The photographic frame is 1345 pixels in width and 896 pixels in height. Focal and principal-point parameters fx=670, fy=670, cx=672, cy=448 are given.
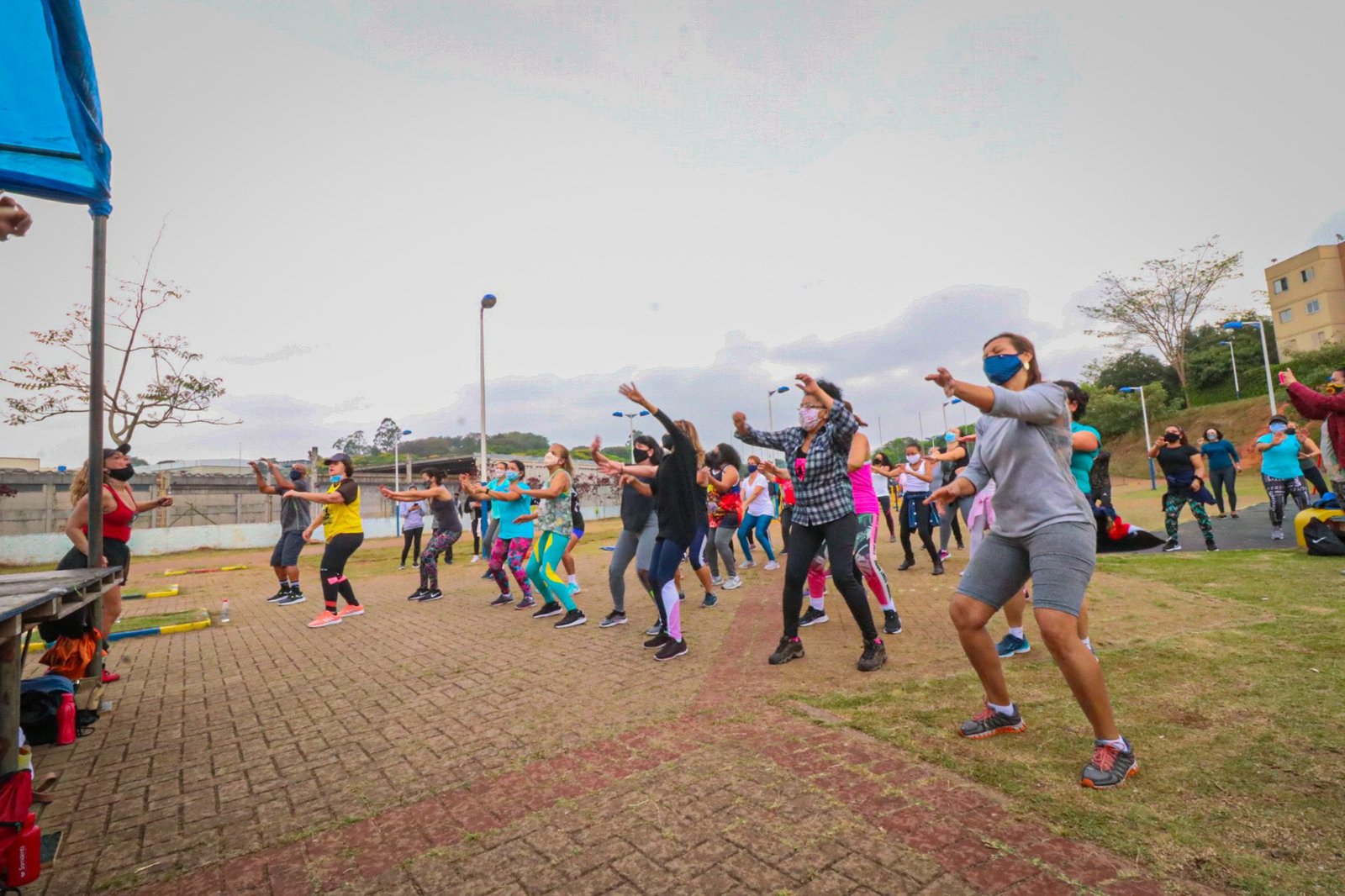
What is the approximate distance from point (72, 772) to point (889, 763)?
4.41 meters

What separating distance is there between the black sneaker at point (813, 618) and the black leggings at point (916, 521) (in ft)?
9.95

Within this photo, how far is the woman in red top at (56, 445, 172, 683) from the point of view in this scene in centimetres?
567

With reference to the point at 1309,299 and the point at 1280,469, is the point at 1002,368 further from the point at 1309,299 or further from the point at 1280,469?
the point at 1309,299

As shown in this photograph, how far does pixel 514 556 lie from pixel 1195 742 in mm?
6736

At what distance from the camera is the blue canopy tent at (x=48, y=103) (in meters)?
3.32

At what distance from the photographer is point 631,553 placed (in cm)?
726

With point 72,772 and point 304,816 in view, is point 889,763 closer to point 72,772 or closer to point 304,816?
point 304,816

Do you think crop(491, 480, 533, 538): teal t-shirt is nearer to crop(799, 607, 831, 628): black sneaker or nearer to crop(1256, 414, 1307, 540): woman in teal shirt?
crop(799, 607, 831, 628): black sneaker

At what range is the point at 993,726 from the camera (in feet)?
11.1

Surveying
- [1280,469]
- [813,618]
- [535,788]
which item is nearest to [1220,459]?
[1280,469]

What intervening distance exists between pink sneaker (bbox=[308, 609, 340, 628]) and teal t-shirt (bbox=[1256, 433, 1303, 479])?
1315 centimetres

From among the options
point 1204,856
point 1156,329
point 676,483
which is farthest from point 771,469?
point 1156,329

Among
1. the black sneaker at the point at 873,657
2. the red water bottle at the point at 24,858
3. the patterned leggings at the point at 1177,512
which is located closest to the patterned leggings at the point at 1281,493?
the patterned leggings at the point at 1177,512

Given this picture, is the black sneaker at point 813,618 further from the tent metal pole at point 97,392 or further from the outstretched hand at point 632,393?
the tent metal pole at point 97,392
